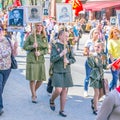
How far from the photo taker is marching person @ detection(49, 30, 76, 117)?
7813mm

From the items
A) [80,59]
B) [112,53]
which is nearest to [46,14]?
[80,59]

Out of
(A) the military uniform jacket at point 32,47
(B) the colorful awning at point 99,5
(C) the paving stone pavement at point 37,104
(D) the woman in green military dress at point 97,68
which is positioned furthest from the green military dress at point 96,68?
(B) the colorful awning at point 99,5

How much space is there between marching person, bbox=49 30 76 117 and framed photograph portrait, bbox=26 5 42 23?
4.31 ft

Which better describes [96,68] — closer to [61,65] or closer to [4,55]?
[61,65]

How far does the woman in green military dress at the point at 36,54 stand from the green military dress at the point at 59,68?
79cm

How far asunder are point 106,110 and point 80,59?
43.1 feet

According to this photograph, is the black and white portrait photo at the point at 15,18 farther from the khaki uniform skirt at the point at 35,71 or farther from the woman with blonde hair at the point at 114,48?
the woman with blonde hair at the point at 114,48

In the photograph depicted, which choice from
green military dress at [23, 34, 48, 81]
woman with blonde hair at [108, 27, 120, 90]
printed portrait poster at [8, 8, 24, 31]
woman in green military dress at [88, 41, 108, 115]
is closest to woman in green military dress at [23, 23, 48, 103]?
green military dress at [23, 34, 48, 81]

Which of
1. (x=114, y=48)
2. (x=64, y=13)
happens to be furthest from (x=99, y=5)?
(x=64, y=13)

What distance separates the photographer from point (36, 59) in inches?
345

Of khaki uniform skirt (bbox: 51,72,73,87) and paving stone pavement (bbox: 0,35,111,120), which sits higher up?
khaki uniform skirt (bbox: 51,72,73,87)

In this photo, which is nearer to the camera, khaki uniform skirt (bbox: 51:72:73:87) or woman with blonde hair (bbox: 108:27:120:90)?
khaki uniform skirt (bbox: 51:72:73:87)

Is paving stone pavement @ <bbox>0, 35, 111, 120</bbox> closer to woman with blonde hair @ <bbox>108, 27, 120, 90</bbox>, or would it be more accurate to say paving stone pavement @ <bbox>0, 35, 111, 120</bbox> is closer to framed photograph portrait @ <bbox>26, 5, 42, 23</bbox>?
woman with blonde hair @ <bbox>108, 27, 120, 90</bbox>

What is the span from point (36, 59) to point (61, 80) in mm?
1063
